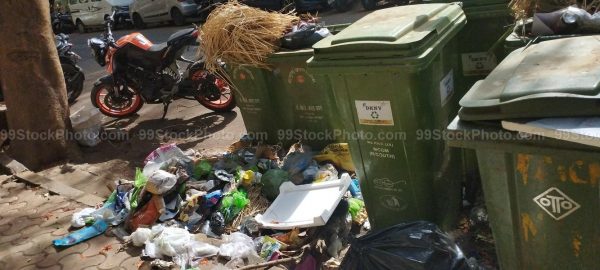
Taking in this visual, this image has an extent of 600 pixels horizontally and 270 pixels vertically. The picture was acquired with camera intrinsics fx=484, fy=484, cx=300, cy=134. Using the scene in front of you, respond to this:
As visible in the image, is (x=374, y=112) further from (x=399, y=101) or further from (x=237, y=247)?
(x=237, y=247)

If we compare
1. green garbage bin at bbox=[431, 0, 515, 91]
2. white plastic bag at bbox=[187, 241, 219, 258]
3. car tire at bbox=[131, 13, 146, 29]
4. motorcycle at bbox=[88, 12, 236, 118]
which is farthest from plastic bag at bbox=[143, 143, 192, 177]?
car tire at bbox=[131, 13, 146, 29]

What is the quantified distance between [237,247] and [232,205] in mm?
491

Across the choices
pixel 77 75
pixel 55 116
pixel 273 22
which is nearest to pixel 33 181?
pixel 55 116

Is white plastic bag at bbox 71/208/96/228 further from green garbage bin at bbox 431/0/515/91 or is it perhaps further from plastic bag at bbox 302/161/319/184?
green garbage bin at bbox 431/0/515/91

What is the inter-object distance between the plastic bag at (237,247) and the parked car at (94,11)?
15049 millimetres

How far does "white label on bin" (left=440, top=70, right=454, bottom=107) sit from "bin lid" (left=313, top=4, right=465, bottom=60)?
0.92 ft

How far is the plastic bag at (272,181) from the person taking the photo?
362cm

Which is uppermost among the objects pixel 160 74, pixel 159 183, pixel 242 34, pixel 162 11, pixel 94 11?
pixel 242 34

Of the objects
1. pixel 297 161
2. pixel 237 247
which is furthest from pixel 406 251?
pixel 297 161

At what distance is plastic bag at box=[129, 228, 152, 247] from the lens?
3.25 metres

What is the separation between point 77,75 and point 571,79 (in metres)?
7.14

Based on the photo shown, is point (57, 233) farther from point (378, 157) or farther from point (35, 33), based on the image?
point (378, 157)

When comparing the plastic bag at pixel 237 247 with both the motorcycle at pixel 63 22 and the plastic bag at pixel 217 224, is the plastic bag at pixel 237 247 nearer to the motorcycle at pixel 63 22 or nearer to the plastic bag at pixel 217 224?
the plastic bag at pixel 217 224

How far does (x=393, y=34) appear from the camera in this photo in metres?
2.44
